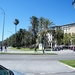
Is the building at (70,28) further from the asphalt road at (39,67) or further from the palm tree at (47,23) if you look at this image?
the asphalt road at (39,67)

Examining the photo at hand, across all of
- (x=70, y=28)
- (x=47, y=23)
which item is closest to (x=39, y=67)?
(x=47, y=23)

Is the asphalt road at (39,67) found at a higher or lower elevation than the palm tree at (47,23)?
lower

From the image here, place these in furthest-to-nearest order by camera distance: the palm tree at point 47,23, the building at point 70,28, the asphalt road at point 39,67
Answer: the building at point 70,28 < the palm tree at point 47,23 < the asphalt road at point 39,67

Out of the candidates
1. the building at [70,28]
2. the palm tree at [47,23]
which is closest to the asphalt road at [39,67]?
the palm tree at [47,23]

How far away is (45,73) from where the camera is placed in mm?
13250

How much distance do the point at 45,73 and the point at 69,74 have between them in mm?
1527

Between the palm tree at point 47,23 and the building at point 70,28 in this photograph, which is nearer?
the palm tree at point 47,23

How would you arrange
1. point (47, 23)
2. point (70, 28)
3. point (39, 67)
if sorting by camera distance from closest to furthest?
point (39, 67)
point (47, 23)
point (70, 28)

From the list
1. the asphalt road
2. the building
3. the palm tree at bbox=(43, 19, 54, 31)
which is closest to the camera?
the asphalt road

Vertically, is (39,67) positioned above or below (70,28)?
below

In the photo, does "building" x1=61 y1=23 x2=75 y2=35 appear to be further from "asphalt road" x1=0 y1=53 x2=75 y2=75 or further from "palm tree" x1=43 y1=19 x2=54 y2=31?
"asphalt road" x1=0 y1=53 x2=75 y2=75

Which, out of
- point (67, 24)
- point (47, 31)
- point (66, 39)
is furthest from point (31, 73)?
point (67, 24)

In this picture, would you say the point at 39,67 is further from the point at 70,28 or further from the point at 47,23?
the point at 70,28

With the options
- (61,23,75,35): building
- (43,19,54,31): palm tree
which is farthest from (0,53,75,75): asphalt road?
(61,23,75,35): building
